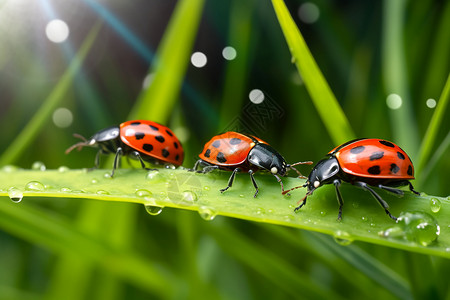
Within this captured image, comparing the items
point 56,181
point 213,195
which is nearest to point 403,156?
point 213,195

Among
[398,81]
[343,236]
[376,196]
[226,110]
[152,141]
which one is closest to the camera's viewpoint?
[343,236]

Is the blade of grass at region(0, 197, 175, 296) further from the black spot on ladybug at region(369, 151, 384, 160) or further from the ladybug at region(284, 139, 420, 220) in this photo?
the black spot on ladybug at region(369, 151, 384, 160)

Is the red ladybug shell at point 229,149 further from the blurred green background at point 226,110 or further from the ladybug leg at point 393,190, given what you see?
the ladybug leg at point 393,190

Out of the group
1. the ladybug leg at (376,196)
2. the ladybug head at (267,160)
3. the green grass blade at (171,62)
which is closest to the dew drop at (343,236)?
the ladybug leg at (376,196)

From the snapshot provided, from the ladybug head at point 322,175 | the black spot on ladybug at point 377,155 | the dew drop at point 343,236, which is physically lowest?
the dew drop at point 343,236

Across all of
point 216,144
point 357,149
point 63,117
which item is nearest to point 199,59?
point 63,117

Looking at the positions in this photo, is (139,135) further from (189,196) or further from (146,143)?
(189,196)
